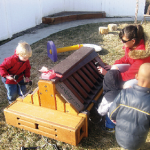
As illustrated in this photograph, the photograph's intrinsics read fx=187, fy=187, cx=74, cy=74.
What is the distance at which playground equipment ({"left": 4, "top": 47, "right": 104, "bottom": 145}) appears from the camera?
2.40 meters

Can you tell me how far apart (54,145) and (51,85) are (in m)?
0.81

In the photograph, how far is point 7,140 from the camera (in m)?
2.65

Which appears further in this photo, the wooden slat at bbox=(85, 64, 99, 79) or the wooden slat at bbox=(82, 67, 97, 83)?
the wooden slat at bbox=(85, 64, 99, 79)

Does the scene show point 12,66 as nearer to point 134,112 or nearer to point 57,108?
point 57,108

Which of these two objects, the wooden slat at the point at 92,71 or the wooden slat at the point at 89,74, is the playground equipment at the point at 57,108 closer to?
the wooden slat at the point at 89,74

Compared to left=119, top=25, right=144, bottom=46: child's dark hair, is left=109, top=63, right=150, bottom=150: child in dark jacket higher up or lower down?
lower down

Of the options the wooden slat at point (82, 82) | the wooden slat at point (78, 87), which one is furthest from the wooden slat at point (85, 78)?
the wooden slat at point (78, 87)

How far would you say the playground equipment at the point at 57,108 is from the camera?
240 cm

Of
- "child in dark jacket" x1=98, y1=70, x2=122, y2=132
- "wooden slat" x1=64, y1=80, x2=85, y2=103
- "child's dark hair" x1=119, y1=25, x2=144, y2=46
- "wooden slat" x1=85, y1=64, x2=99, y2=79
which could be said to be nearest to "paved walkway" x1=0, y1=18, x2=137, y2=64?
"wooden slat" x1=85, y1=64, x2=99, y2=79

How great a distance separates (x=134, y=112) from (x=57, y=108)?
3.61 feet

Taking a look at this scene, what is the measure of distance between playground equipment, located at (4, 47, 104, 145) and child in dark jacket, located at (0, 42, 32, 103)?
42 centimetres

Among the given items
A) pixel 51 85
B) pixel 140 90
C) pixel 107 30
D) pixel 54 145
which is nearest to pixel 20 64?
pixel 51 85

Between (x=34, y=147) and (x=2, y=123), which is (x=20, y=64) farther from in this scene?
(x=34, y=147)

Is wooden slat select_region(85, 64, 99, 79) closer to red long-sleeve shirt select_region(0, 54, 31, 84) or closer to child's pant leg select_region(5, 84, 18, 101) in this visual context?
red long-sleeve shirt select_region(0, 54, 31, 84)
